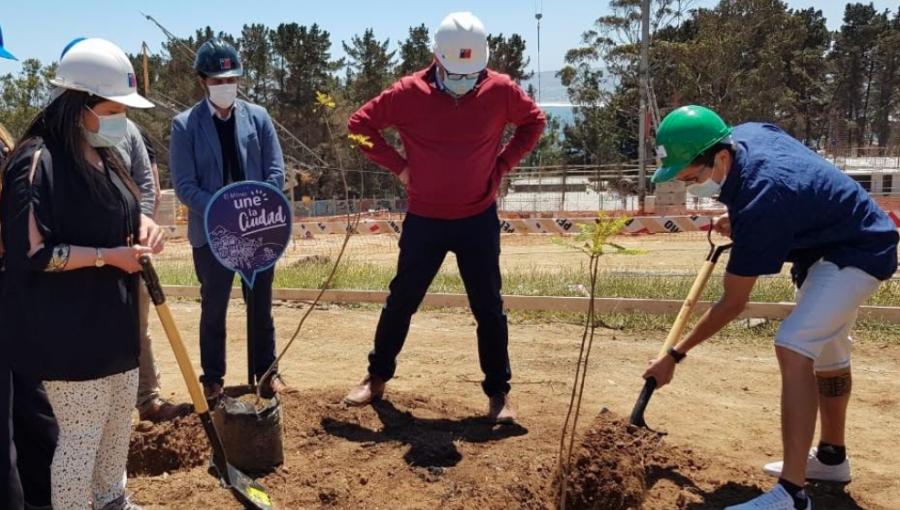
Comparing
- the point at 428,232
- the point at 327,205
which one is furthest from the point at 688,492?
the point at 327,205

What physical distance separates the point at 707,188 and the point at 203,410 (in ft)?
7.71

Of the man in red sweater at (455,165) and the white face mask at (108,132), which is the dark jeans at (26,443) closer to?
the white face mask at (108,132)

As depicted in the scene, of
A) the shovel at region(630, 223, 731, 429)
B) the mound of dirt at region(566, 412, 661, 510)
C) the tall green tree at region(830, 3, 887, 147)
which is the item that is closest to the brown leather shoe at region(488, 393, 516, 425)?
the mound of dirt at region(566, 412, 661, 510)

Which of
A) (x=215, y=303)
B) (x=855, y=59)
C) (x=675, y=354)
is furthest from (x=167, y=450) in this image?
(x=855, y=59)

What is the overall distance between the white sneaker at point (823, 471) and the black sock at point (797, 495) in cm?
50

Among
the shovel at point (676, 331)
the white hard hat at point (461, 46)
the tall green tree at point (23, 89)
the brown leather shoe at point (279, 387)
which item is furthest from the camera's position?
the tall green tree at point (23, 89)

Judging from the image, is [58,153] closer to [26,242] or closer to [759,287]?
[26,242]

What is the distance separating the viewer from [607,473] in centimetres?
344

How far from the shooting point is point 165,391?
5.12 m

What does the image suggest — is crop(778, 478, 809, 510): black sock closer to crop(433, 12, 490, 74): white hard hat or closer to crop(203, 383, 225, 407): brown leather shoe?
crop(433, 12, 490, 74): white hard hat

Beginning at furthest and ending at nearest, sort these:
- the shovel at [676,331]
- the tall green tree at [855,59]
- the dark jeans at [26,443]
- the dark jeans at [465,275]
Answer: the tall green tree at [855,59]
the dark jeans at [465,275]
the shovel at [676,331]
the dark jeans at [26,443]

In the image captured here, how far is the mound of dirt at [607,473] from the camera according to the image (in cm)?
339

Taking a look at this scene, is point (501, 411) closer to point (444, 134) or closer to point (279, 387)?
point (279, 387)

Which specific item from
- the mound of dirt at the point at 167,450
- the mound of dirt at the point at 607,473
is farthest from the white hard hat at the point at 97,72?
the mound of dirt at the point at 607,473
